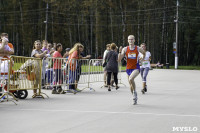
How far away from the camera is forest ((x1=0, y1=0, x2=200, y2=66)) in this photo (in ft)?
205

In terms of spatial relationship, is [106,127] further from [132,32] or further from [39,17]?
[39,17]

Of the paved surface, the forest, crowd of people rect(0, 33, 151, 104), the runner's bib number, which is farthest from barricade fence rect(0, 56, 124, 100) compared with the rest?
the forest

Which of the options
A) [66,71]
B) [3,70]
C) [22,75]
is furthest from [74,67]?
[3,70]

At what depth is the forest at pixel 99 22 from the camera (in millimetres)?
62625

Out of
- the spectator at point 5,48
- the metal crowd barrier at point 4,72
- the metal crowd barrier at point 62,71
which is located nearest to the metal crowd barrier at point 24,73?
the metal crowd barrier at point 4,72

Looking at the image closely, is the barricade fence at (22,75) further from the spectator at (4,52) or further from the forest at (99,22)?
the forest at (99,22)

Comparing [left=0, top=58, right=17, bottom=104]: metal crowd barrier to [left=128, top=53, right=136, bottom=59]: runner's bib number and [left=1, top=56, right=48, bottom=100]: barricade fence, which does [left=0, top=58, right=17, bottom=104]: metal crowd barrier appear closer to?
[left=1, top=56, right=48, bottom=100]: barricade fence

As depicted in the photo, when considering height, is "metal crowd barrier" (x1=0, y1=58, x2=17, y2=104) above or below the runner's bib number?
below

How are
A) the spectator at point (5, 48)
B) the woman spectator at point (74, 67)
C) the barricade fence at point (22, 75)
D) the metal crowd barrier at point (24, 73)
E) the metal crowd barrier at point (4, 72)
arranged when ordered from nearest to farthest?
the metal crowd barrier at point (4, 72) < the barricade fence at point (22, 75) < the metal crowd barrier at point (24, 73) < the spectator at point (5, 48) < the woman spectator at point (74, 67)

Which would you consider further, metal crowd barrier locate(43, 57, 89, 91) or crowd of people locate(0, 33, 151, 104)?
metal crowd barrier locate(43, 57, 89, 91)

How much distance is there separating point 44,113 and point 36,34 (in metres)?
58.6

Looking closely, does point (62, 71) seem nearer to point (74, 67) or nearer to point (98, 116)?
point (74, 67)

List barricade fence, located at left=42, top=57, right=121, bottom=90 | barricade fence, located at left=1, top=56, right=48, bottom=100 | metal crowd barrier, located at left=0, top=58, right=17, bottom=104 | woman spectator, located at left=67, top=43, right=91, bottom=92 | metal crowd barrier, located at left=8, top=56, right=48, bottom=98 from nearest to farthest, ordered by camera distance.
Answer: metal crowd barrier, located at left=0, top=58, right=17, bottom=104, barricade fence, located at left=1, top=56, right=48, bottom=100, metal crowd barrier, located at left=8, top=56, right=48, bottom=98, barricade fence, located at left=42, top=57, right=121, bottom=90, woman spectator, located at left=67, top=43, right=91, bottom=92

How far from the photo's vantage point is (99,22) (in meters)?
66.6
